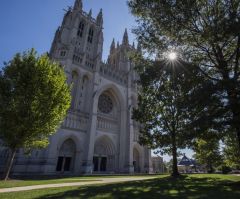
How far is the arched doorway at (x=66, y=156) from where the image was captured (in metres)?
31.3

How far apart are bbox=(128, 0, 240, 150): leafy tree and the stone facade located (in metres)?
12.0

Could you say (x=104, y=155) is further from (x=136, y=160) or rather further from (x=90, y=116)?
(x=136, y=160)

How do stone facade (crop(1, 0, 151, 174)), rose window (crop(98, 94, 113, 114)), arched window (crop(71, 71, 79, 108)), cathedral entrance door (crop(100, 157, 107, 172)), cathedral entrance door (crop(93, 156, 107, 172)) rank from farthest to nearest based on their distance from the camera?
rose window (crop(98, 94, 113, 114)), cathedral entrance door (crop(100, 157, 107, 172)), cathedral entrance door (crop(93, 156, 107, 172)), arched window (crop(71, 71, 79, 108)), stone facade (crop(1, 0, 151, 174))

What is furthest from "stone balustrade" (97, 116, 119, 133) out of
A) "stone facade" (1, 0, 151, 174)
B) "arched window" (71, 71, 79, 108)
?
"arched window" (71, 71, 79, 108)

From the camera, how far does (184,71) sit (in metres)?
12.2

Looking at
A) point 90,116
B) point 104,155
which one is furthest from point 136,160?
point 90,116

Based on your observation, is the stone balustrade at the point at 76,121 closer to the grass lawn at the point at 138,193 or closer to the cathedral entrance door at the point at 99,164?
the cathedral entrance door at the point at 99,164

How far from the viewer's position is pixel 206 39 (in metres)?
11.3

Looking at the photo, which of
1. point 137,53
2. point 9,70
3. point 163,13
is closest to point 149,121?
point 137,53

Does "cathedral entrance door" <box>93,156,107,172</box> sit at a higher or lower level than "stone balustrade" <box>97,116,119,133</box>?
lower

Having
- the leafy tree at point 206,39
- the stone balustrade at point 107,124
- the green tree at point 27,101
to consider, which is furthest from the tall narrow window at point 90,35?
the leafy tree at point 206,39

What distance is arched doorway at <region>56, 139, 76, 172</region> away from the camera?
103 feet

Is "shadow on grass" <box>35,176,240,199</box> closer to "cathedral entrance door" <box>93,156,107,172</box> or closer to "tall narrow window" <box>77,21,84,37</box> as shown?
"cathedral entrance door" <box>93,156,107,172</box>

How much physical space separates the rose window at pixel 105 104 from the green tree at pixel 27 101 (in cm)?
2379
